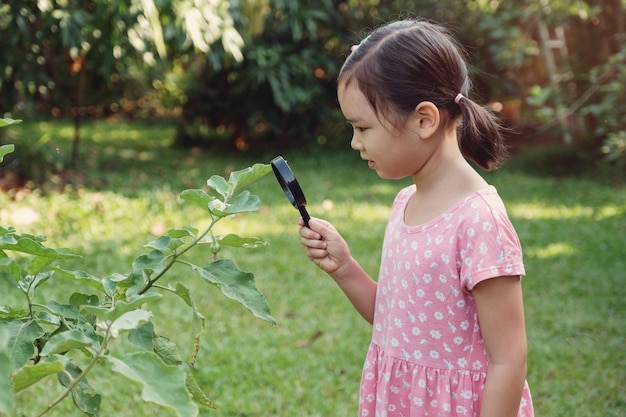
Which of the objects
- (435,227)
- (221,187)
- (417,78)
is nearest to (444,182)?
(435,227)

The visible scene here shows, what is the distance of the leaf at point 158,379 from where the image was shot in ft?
2.48

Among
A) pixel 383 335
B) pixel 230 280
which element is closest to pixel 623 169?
pixel 383 335

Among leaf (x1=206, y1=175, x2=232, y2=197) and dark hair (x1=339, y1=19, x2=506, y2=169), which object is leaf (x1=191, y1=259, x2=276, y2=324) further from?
dark hair (x1=339, y1=19, x2=506, y2=169)

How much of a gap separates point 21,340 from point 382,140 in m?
0.75

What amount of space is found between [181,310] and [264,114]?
4946mm

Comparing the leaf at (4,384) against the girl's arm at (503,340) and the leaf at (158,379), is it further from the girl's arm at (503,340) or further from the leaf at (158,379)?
the girl's arm at (503,340)

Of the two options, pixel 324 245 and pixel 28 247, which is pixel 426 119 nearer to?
pixel 324 245

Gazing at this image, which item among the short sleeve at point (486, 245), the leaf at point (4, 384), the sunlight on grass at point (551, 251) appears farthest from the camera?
the sunlight on grass at point (551, 251)

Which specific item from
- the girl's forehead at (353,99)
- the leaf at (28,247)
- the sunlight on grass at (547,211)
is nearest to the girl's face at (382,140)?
the girl's forehead at (353,99)

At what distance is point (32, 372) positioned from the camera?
2.60 ft

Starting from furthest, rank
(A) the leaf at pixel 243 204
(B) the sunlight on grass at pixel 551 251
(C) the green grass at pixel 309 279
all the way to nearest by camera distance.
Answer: (B) the sunlight on grass at pixel 551 251 → (C) the green grass at pixel 309 279 → (A) the leaf at pixel 243 204

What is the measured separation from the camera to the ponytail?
1.46 metres

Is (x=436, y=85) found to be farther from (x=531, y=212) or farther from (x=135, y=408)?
(x=531, y=212)

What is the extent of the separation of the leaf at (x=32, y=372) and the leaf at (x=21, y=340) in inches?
6.9
